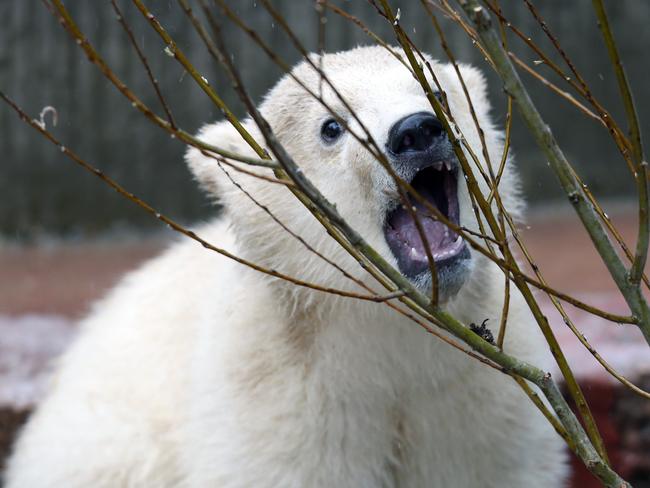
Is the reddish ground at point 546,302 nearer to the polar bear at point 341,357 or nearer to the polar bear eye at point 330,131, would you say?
the polar bear at point 341,357

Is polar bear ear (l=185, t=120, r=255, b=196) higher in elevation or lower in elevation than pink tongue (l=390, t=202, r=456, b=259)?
lower

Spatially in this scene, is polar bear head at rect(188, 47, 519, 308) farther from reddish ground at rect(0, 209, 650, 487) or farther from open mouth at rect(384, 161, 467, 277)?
reddish ground at rect(0, 209, 650, 487)

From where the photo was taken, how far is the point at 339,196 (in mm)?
2594

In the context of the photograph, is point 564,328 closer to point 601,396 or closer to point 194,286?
point 601,396

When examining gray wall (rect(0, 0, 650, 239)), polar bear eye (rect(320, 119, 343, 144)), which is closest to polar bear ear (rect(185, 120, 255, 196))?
polar bear eye (rect(320, 119, 343, 144))

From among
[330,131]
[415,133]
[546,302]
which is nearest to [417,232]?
[415,133]

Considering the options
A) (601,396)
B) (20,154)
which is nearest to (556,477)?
(601,396)

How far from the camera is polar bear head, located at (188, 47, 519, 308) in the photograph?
2316 millimetres

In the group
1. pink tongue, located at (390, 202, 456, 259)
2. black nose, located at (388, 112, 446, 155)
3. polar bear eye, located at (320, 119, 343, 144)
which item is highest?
black nose, located at (388, 112, 446, 155)

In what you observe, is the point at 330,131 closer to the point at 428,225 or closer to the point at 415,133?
the point at 428,225

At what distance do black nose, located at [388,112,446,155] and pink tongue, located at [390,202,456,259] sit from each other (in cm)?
21

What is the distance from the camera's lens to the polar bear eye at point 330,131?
269cm

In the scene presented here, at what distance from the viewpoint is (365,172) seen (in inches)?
97.0

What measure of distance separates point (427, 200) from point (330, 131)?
18.7 inches
